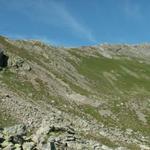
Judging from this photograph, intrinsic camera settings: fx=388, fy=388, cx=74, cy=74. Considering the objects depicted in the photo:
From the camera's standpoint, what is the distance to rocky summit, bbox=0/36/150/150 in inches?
1324

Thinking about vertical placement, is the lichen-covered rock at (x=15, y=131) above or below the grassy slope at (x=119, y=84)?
below

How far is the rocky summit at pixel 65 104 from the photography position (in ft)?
110

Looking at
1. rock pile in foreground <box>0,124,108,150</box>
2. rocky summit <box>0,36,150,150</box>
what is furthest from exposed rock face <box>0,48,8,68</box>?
rock pile in foreground <box>0,124,108,150</box>

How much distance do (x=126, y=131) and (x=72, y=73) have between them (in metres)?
30.3

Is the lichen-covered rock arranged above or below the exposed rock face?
below

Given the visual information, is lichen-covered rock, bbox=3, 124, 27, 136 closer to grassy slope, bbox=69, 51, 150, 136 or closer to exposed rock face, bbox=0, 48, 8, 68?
grassy slope, bbox=69, 51, 150, 136

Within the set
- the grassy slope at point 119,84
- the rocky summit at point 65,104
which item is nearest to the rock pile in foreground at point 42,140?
the rocky summit at point 65,104

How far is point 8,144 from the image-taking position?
2466 cm

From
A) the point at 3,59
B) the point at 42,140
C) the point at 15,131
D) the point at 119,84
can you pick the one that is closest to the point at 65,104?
the point at 3,59

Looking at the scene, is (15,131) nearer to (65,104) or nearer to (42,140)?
(42,140)

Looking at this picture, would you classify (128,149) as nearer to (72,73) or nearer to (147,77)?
(72,73)

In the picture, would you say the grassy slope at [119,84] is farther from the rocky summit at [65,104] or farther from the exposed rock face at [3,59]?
the exposed rock face at [3,59]

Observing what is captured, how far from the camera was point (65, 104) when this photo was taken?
63.6 m

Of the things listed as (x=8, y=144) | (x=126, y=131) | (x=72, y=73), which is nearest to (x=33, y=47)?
(x=72, y=73)
